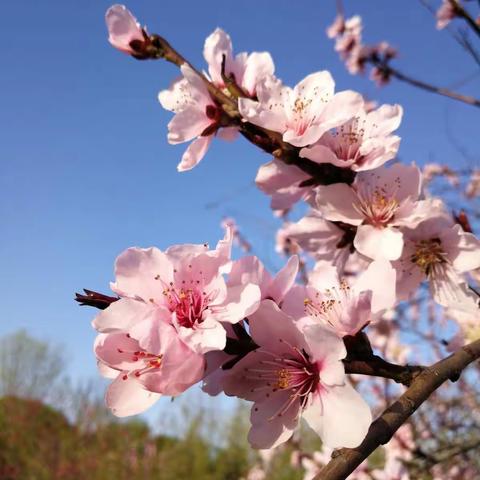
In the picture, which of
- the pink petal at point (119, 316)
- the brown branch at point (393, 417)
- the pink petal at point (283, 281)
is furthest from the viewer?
the pink petal at point (283, 281)

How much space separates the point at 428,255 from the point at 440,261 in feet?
0.13

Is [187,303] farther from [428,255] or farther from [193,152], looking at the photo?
[428,255]

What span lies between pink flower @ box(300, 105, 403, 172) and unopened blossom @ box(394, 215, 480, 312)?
208 millimetres

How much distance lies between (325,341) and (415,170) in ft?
2.00

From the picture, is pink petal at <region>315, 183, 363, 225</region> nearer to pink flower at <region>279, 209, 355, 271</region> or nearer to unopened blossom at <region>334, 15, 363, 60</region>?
pink flower at <region>279, 209, 355, 271</region>

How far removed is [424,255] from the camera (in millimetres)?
1251

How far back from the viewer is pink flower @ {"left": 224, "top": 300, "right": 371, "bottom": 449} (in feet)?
2.36

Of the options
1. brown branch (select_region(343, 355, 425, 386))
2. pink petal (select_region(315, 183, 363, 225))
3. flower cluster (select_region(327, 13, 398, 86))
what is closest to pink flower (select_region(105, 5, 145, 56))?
pink petal (select_region(315, 183, 363, 225))

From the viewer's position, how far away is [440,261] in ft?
4.16

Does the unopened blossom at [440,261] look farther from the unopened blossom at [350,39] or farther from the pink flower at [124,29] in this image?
the unopened blossom at [350,39]

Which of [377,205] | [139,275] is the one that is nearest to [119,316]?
[139,275]

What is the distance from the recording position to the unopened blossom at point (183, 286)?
0.73 metres

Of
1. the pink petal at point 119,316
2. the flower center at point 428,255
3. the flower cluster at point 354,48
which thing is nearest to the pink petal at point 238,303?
the pink petal at point 119,316

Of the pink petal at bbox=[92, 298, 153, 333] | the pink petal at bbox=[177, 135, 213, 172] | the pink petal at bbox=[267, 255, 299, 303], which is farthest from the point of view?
the pink petal at bbox=[177, 135, 213, 172]
